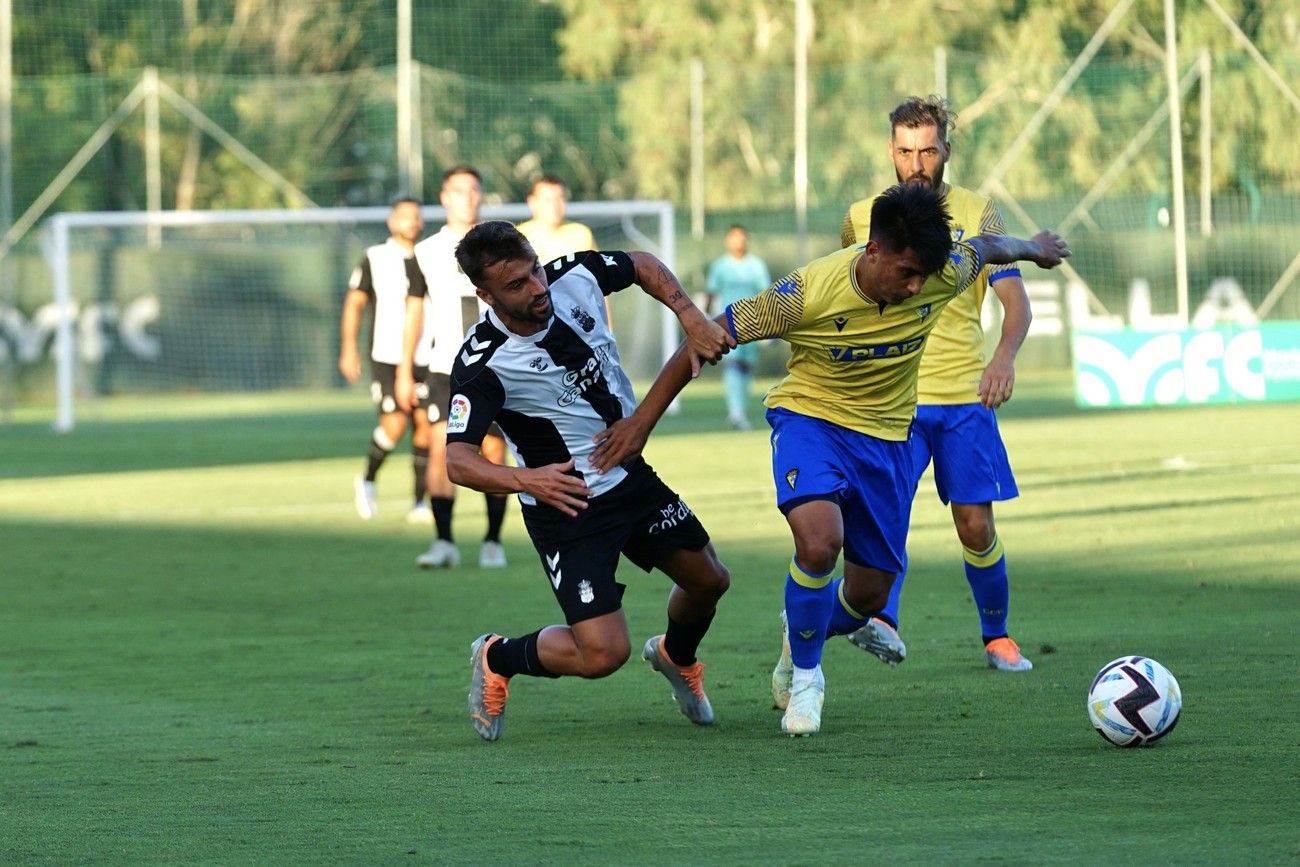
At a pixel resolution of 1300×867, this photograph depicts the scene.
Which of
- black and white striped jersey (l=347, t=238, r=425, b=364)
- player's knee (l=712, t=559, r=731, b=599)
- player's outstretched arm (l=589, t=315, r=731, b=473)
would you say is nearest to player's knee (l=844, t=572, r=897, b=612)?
player's knee (l=712, t=559, r=731, b=599)

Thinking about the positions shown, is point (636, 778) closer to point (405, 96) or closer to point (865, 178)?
point (405, 96)

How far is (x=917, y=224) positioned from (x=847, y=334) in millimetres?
534

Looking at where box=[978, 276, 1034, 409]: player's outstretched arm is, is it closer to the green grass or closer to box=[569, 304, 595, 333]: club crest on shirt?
the green grass

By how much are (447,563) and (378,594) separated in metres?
1.16

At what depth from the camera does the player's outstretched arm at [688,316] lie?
6.07 meters

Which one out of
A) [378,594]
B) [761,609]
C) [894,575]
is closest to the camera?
[894,575]

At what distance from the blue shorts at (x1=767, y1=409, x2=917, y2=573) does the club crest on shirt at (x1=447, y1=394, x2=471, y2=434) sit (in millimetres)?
1032

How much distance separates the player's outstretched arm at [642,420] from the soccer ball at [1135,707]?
154cm

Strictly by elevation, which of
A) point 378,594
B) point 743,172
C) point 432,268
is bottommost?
point 378,594

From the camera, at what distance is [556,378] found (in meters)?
6.34

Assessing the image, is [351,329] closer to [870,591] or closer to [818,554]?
[870,591]

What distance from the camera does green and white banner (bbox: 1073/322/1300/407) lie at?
71.3 feet

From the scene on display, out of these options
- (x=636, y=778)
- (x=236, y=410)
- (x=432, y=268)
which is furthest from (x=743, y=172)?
(x=636, y=778)

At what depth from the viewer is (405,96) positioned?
3212 cm
